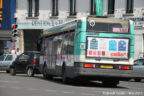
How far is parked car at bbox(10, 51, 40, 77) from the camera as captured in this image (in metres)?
27.1

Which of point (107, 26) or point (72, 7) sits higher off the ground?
point (72, 7)

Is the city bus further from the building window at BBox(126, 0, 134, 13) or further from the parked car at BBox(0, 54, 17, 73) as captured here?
the building window at BBox(126, 0, 134, 13)

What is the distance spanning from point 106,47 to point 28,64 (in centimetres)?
964

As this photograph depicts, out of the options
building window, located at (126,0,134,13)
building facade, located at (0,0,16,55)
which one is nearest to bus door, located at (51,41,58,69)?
building window, located at (126,0,134,13)

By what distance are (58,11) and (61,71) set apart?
2300 cm

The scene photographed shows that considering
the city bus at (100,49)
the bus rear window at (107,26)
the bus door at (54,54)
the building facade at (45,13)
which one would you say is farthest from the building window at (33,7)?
the bus rear window at (107,26)

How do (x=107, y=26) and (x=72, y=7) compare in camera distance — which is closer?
(x=107, y=26)

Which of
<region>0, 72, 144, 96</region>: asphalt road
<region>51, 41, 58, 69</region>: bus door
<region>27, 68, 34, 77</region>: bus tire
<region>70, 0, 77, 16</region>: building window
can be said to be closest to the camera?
<region>0, 72, 144, 96</region>: asphalt road

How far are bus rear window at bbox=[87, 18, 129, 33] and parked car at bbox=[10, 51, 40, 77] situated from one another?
852 cm

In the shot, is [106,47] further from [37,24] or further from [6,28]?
[6,28]

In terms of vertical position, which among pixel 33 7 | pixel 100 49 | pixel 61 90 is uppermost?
pixel 33 7

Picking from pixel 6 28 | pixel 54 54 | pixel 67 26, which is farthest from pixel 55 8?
pixel 67 26

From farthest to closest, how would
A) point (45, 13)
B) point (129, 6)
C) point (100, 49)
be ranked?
1. point (45, 13)
2. point (129, 6)
3. point (100, 49)

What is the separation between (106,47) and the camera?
19.1m
